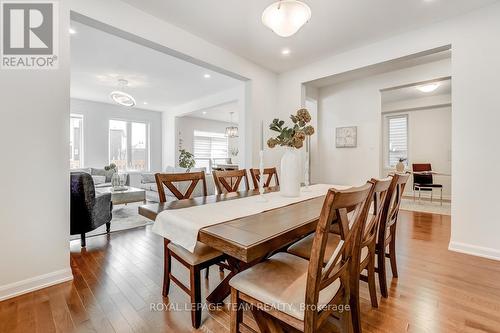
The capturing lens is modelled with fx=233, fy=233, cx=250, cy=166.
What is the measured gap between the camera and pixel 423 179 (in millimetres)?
5777

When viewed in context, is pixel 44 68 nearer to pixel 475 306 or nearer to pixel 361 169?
pixel 475 306

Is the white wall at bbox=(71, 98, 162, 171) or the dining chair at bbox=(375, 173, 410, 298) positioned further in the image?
the white wall at bbox=(71, 98, 162, 171)

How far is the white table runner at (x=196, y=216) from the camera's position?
123cm

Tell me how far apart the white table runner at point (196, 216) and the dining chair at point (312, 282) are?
32 cm

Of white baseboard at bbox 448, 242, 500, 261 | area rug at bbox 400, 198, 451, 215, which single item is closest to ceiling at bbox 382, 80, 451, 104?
area rug at bbox 400, 198, 451, 215

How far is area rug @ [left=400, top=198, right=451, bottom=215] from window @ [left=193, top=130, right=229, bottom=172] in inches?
258

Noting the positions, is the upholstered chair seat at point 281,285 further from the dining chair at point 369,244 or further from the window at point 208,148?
the window at point 208,148

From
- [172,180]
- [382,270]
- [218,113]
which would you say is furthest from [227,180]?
[218,113]

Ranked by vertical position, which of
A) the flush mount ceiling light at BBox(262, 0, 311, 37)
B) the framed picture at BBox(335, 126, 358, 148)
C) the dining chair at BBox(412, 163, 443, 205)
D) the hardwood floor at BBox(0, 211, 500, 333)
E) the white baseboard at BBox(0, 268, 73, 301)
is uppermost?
the flush mount ceiling light at BBox(262, 0, 311, 37)

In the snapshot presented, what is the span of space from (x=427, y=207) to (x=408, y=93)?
278 cm

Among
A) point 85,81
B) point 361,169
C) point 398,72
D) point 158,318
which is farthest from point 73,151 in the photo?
point 398,72

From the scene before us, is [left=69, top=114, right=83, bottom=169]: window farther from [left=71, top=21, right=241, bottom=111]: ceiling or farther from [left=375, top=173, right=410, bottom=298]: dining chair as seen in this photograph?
[left=375, top=173, right=410, bottom=298]: dining chair

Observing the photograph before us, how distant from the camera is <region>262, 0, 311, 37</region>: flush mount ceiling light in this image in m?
1.96

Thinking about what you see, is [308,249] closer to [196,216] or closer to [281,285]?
[281,285]
